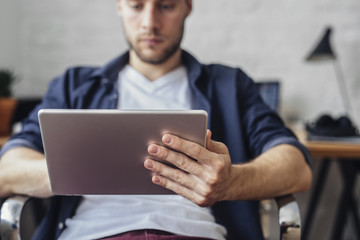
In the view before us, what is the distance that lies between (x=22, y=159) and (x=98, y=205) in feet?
0.77

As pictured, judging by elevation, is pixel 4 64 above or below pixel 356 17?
below

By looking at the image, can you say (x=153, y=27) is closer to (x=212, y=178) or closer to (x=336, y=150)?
(x=212, y=178)

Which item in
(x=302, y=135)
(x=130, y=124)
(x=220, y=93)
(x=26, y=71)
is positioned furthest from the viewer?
(x=26, y=71)

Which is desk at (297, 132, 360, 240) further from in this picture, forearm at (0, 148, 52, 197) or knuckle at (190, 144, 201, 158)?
forearm at (0, 148, 52, 197)

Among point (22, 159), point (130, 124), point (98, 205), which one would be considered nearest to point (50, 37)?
point (22, 159)

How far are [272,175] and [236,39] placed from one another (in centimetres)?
120

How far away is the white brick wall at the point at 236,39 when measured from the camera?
6.29 feet

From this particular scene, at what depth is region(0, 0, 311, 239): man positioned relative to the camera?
2.39 ft

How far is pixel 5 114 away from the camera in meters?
1.45

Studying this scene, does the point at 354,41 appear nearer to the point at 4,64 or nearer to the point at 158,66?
the point at 158,66

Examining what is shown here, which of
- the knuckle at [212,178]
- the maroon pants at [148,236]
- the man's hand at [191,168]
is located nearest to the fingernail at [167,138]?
the man's hand at [191,168]

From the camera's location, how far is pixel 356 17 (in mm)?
1914

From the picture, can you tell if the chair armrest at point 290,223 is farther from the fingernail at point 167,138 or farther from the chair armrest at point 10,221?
the chair armrest at point 10,221

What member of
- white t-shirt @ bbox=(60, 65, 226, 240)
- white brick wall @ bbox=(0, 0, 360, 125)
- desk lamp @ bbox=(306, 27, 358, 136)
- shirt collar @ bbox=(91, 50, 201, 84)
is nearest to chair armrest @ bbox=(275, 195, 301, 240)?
white t-shirt @ bbox=(60, 65, 226, 240)
